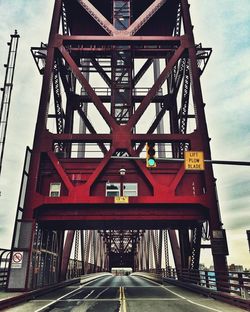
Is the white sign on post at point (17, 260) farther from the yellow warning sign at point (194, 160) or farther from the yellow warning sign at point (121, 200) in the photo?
the yellow warning sign at point (194, 160)

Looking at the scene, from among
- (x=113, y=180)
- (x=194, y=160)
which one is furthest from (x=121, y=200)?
(x=194, y=160)

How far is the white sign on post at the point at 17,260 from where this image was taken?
18906 mm

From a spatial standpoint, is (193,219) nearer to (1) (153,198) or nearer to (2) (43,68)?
(1) (153,198)

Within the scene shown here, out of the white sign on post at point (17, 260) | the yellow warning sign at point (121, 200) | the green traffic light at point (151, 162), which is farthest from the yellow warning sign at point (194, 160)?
the white sign on post at point (17, 260)

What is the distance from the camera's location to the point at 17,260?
19.0 metres

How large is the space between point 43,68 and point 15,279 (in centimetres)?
1787

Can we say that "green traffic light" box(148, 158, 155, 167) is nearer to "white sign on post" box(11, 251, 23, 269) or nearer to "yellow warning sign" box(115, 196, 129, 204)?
"yellow warning sign" box(115, 196, 129, 204)

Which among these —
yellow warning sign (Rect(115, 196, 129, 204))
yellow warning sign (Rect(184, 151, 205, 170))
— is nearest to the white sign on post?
yellow warning sign (Rect(115, 196, 129, 204))

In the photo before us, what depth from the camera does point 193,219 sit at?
20.9 metres

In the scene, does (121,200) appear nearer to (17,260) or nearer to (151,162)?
(17,260)

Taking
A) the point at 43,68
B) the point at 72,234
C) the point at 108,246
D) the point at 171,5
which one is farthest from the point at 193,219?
the point at 108,246

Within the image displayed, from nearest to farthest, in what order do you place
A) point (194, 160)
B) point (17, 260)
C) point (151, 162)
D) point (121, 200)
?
1. point (151, 162)
2. point (194, 160)
3. point (17, 260)
4. point (121, 200)

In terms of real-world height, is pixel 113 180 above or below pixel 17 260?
above

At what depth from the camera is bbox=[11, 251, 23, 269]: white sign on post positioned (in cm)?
1891
